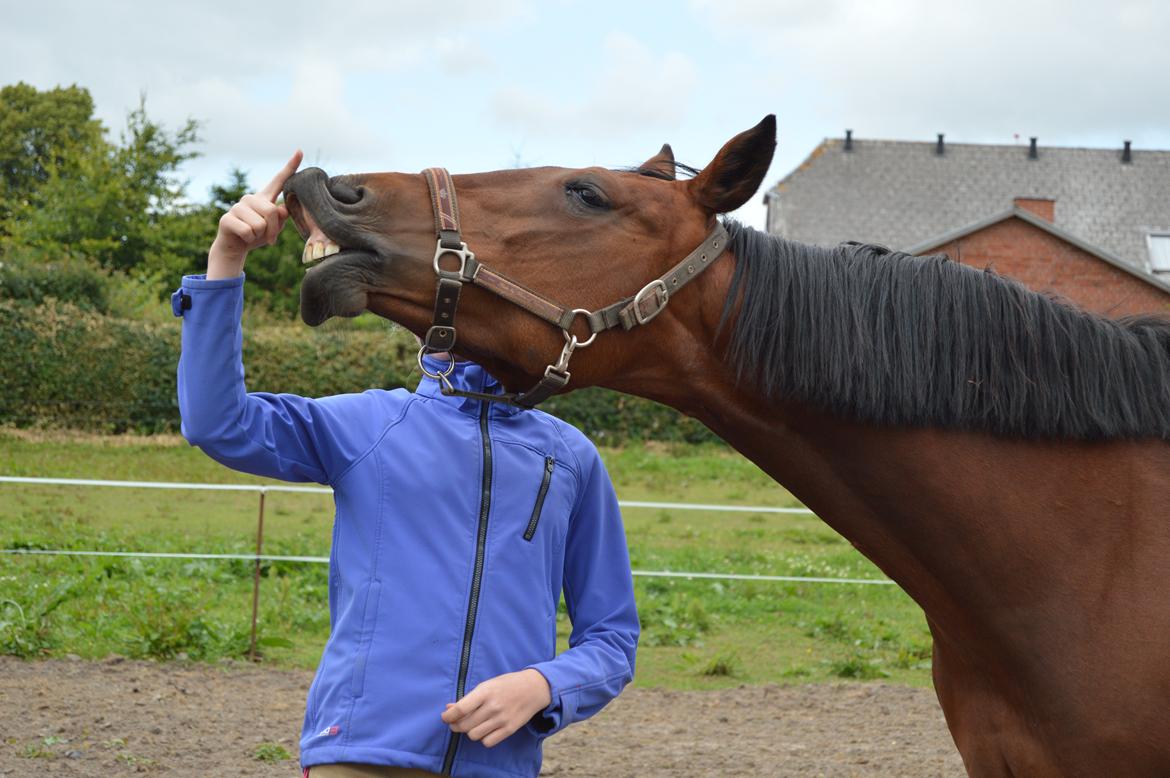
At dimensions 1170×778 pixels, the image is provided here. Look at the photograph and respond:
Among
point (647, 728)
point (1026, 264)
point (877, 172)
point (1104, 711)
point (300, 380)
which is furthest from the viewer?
point (877, 172)

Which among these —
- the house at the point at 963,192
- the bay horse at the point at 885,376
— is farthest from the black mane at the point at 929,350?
the house at the point at 963,192

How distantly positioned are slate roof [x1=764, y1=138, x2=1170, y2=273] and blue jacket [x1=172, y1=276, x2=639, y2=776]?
102 ft

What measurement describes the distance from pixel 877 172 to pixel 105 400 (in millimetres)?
26079

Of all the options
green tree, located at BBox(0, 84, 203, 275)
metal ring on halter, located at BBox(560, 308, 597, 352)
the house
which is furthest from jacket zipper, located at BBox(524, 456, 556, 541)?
the house

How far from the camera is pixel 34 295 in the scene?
17391mm

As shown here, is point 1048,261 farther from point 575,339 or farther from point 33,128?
point 33,128

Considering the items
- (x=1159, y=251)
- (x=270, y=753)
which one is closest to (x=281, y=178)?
(x=270, y=753)

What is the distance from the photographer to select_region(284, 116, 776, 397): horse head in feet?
6.65

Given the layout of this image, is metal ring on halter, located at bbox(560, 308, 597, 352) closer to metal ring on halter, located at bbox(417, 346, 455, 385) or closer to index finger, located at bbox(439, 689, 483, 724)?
metal ring on halter, located at bbox(417, 346, 455, 385)

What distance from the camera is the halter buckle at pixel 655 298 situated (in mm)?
2129

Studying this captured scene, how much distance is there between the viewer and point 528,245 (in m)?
2.14

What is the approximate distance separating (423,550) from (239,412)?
46 centimetres

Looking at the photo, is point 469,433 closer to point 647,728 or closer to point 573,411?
point 647,728

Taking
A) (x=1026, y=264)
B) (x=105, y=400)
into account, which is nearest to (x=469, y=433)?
(x=105, y=400)
